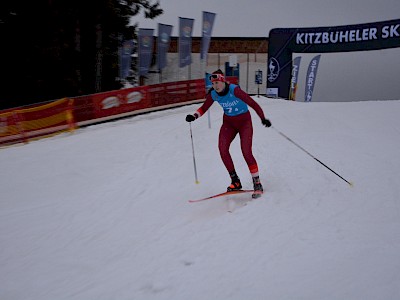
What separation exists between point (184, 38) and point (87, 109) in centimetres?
771

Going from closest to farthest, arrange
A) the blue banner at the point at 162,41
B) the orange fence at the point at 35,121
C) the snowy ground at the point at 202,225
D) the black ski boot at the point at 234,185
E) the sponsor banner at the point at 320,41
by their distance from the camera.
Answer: the snowy ground at the point at 202,225, the black ski boot at the point at 234,185, the orange fence at the point at 35,121, the sponsor banner at the point at 320,41, the blue banner at the point at 162,41

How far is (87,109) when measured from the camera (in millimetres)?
Answer: 12875

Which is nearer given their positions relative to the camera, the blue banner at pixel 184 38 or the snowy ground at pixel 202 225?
the snowy ground at pixel 202 225

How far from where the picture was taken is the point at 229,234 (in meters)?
3.77

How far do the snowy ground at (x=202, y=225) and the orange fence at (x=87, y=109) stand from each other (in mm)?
2626

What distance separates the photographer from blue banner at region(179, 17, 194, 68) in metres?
18.0

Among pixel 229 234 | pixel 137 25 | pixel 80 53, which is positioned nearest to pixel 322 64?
pixel 137 25

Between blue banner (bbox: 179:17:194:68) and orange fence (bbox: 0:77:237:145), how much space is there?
2.81m

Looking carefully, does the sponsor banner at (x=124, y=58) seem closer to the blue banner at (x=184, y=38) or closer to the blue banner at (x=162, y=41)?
the blue banner at (x=162, y=41)

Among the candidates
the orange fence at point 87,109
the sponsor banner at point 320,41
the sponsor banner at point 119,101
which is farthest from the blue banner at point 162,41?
the sponsor banner at point 320,41

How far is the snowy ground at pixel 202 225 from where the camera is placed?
2.95m

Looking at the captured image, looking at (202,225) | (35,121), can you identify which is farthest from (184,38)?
(202,225)

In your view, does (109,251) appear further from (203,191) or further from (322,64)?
(322,64)

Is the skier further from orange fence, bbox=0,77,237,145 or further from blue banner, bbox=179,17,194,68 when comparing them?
blue banner, bbox=179,17,194,68
